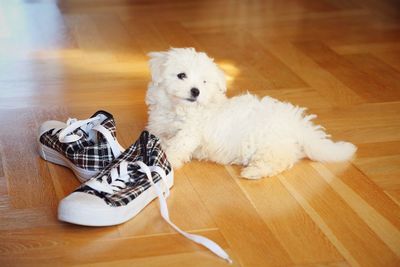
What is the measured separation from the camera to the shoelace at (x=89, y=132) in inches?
74.0

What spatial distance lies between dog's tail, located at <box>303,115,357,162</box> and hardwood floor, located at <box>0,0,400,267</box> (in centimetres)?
3

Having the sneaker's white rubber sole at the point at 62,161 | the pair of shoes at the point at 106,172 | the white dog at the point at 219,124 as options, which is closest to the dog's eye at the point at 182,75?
the white dog at the point at 219,124

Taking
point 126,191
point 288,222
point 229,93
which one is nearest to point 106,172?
point 126,191

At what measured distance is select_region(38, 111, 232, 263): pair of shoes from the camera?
1658 millimetres

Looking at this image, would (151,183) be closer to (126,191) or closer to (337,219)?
(126,191)

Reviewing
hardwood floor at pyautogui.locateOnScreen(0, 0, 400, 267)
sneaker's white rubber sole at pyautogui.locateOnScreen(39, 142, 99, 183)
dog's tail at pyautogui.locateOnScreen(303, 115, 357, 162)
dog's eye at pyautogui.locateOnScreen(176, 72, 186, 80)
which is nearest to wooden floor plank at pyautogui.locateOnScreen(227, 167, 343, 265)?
hardwood floor at pyautogui.locateOnScreen(0, 0, 400, 267)

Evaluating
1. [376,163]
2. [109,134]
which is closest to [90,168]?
[109,134]

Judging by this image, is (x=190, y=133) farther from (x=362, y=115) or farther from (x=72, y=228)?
(x=362, y=115)

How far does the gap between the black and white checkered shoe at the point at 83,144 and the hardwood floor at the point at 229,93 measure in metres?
0.05

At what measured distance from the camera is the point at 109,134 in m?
1.88

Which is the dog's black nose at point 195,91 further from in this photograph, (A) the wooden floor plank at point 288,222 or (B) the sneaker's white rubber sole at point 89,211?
(B) the sneaker's white rubber sole at point 89,211

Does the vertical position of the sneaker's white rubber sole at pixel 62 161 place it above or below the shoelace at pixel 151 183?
below

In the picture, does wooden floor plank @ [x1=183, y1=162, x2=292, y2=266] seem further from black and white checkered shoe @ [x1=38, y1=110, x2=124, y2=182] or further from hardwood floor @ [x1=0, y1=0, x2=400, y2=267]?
black and white checkered shoe @ [x1=38, y1=110, x2=124, y2=182]

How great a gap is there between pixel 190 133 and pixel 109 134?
27 centimetres
